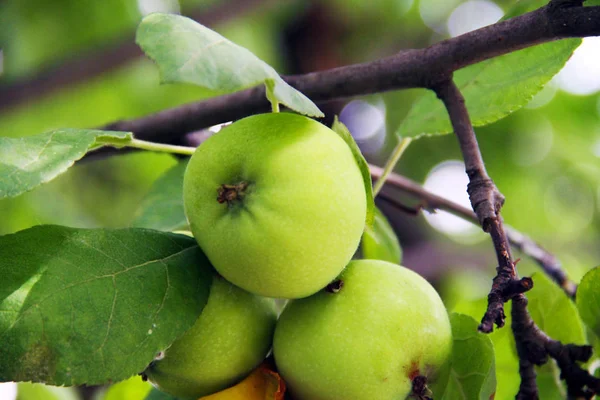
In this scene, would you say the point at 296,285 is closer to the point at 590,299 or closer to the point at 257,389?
the point at 257,389

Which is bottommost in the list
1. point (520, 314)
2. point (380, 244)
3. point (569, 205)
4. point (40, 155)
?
point (569, 205)

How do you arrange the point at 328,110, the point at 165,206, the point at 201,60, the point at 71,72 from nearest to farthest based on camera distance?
the point at 201,60 < the point at 165,206 < the point at 71,72 < the point at 328,110

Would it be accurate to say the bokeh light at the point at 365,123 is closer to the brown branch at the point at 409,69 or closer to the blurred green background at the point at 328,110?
the blurred green background at the point at 328,110

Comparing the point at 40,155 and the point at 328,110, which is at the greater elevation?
the point at 40,155

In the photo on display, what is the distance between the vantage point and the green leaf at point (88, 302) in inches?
30.9

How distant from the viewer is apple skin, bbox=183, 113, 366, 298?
2.58 feet

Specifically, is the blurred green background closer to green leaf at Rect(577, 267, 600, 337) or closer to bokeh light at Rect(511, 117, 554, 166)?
bokeh light at Rect(511, 117, 554, 166)

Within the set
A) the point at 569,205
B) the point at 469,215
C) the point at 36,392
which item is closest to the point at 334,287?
the point at 469,215

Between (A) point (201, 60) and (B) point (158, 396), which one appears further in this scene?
(B) point (158, 396)

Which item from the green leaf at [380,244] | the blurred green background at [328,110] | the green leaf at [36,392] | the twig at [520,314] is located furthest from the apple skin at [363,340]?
the blurred green background at [328,110]

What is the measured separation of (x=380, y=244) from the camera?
4.73ft

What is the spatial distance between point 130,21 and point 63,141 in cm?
199

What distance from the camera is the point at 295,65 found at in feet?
10.4

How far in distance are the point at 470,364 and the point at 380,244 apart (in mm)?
493
